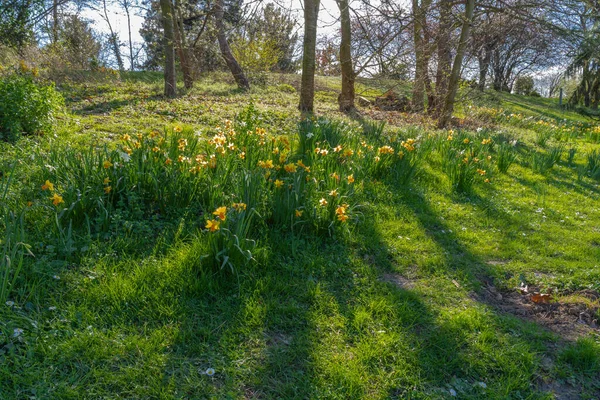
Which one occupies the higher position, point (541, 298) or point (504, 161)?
point (504, 161)

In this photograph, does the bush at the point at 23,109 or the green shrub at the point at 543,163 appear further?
the green shrub at the point at 543,163

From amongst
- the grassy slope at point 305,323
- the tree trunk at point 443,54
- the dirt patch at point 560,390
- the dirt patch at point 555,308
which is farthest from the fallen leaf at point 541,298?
the tree trunk at point 443,54

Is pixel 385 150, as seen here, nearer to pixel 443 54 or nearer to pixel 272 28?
pixel 443 54

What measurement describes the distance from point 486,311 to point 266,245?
5.04 feet

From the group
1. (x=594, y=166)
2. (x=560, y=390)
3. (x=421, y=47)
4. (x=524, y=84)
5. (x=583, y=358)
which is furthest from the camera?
(x=524, y=84)

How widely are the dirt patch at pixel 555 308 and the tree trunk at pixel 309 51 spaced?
21.0 ft

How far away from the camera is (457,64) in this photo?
813 centimetres

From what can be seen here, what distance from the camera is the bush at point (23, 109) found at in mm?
4277

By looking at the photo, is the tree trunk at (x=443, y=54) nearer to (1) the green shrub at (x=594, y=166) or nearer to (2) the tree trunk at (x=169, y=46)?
(1) the green shrub at (x=594, y=166)

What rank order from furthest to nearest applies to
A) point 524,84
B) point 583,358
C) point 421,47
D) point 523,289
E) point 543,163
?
point 524,84, point 421,47, point 543,163, point 523,289, point 583,358

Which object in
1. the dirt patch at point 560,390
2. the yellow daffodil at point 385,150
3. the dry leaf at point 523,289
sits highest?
the yellow daffodil at point 385,150

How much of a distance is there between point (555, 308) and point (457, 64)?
6.56 m

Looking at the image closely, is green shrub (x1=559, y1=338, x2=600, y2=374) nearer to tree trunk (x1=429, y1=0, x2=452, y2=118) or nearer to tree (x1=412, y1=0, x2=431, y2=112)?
tree trunk (x1=429, y1=0, x2=452, y2=118)

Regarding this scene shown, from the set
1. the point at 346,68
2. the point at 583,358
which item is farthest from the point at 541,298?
the point at 346,68
